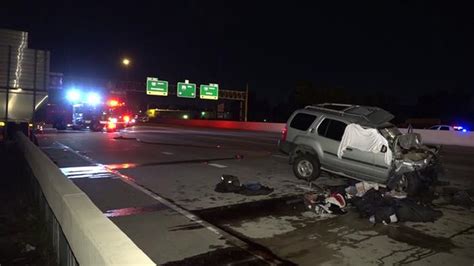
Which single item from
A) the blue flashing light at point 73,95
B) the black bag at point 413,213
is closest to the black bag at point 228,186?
the black bag at point 413,213

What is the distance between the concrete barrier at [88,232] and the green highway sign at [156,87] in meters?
56.8

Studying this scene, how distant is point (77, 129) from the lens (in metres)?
32.2

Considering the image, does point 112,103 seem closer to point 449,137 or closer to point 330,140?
point 330,140

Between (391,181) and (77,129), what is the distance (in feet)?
90.1

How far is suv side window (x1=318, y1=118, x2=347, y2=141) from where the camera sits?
10.7 meters

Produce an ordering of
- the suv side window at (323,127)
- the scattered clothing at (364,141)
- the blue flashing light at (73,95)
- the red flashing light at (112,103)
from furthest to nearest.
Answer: the red flashing light at (112,103) → the blue flashing light at (73,95) → the suv side window at (323,127) → the scattered clothing at (364,141)

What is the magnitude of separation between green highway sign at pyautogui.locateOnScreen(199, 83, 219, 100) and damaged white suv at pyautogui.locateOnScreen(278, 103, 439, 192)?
5221 cm

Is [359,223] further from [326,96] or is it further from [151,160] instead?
[326,96]

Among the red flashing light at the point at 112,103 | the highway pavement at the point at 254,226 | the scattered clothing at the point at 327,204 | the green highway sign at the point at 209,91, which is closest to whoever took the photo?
the highway pavement at the point at 254,226

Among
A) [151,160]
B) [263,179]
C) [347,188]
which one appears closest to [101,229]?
[347,188]

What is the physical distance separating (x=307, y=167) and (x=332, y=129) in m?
1.20

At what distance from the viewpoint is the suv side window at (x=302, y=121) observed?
11.6m

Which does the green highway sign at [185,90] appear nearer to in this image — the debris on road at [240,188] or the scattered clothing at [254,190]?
the debris on road at [240,188]

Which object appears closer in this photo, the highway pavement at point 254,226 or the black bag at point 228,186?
the highway pavement at point 254,226
